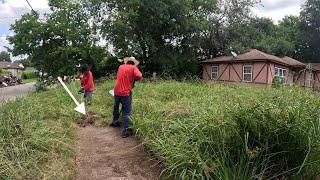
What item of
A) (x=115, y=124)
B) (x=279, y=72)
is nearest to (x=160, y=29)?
(x=279, y=72)

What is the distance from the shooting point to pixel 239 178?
4.13 m

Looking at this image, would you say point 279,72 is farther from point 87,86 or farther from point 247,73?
Answer: point 87,86

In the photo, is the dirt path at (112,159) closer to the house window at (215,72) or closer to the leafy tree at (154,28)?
the leafy tree at (154,28)

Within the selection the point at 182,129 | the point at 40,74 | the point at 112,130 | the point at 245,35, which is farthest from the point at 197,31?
the point at 182,129

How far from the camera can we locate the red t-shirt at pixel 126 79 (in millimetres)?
7316

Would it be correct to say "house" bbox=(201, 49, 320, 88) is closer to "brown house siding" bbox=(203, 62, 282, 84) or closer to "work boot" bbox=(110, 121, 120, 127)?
"brown house siding" bbox=(203, 62, 282, 84)

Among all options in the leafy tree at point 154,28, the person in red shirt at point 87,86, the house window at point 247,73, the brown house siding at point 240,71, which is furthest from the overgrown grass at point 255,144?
the house window at point 247,73

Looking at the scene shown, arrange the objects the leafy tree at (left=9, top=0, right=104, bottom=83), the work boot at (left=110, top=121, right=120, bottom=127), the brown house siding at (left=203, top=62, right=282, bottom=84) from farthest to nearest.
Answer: the brown house siding at (left=203, top=62, right=282, bottom=84), the leafy tree at (left=9, top=0, right=104, bottom=83), the work boot at (left=110, top=121, right=120, bottom=127)

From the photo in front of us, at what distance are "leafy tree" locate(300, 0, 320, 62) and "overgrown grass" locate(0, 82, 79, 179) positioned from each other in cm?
4141

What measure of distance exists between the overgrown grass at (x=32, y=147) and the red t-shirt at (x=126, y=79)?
124 cm

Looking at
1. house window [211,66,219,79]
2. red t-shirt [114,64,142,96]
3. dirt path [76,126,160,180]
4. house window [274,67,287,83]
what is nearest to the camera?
dirt path [76,126,160,180]

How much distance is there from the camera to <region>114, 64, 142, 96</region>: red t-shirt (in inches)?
288

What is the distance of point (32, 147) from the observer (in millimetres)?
5344

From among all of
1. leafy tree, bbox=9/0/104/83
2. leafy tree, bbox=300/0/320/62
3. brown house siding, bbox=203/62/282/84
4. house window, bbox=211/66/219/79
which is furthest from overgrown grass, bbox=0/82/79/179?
leafy tree, bbox=300/0/320/62
